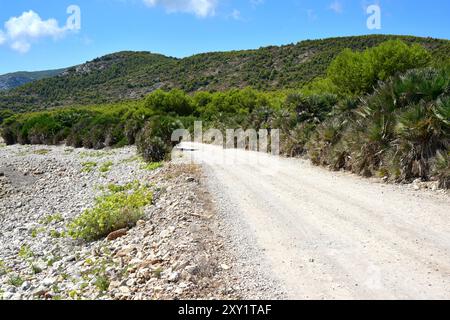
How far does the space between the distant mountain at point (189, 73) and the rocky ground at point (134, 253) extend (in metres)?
60.6

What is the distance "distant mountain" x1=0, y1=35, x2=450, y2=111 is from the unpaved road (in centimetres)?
6001

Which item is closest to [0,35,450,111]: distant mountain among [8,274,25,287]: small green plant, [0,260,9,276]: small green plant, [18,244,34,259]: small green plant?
[18,244,34,259]: small green plant

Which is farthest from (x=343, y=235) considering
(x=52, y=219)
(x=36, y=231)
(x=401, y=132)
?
(x=52, y=219)

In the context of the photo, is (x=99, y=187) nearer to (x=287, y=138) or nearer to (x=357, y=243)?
(x=287, y=138)

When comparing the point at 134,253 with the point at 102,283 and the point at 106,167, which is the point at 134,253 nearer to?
the point at 102,283

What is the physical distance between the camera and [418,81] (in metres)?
12.7

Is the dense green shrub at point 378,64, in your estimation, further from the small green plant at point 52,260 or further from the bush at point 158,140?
the small green plant at point 52,260

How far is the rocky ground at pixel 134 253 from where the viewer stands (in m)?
5.75

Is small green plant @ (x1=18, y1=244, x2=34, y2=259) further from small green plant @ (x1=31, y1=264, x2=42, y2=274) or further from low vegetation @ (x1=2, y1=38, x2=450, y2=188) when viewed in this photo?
low vegetation @ (x1=2, y1=38, x2=450, y2=188)

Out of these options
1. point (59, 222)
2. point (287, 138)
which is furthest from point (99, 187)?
point (287, 138)

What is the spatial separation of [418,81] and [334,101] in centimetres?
957

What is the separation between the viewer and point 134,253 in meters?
7.64

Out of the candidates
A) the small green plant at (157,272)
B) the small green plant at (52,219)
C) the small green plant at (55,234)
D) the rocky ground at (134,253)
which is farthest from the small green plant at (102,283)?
the small green plant at (52,219)

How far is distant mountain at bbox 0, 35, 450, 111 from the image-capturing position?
8219 centimetres
